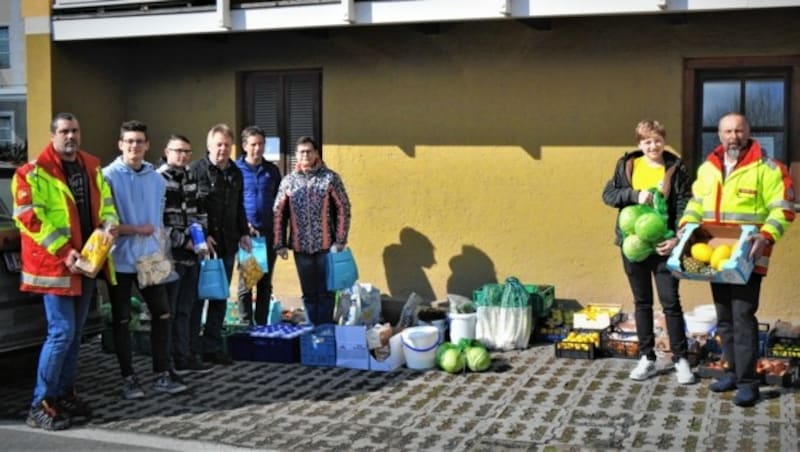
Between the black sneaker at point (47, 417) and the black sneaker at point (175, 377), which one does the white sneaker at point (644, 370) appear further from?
the black sneaker at point (47, 417)

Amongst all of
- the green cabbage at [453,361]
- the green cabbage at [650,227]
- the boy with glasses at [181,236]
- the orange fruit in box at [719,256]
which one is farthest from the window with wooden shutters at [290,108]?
the orange fruit in box at [719,256]

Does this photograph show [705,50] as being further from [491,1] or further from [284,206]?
[284,206]

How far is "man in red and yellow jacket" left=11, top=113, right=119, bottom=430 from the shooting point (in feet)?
19.5

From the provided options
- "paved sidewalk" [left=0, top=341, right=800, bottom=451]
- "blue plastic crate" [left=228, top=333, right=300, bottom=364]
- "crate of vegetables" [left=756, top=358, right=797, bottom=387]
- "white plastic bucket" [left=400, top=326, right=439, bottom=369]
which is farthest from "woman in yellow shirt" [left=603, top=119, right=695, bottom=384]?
"blue plastic crate" [left=228, top=333, right=300, bottom=364]

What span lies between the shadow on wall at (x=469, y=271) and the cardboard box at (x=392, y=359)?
1.87 metres

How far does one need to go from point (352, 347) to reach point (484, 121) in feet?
9.41

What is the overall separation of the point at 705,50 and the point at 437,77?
260 centimetres

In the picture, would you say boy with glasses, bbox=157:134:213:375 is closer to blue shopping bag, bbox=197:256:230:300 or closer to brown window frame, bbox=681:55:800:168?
blue shopping bag, bbox=197:256:230:300

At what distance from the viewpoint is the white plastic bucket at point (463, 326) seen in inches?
323

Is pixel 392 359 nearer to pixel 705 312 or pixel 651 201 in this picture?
pixel 651 201

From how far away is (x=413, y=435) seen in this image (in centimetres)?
582

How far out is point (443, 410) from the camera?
6379 mm

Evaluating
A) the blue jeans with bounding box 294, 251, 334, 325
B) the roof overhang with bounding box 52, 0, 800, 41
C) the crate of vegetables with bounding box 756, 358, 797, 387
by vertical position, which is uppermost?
the roof overhang with bounding box 52, 0, 800, 41

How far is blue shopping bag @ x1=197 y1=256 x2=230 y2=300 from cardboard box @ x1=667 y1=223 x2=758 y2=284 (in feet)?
11.6
